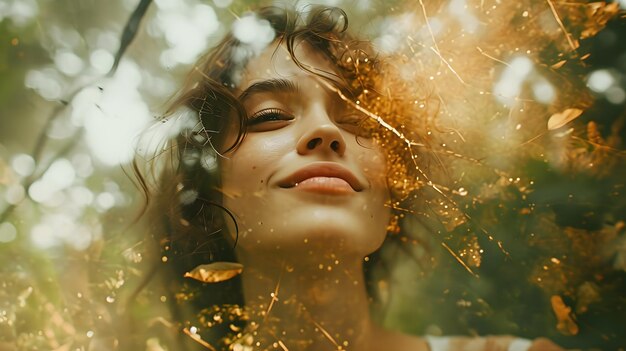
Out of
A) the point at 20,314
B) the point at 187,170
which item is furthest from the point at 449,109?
the point at 20,314

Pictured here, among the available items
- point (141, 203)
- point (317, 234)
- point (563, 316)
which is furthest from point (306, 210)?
point (563, 316)

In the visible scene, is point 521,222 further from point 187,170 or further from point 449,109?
point 187,170

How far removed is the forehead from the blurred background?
86mm

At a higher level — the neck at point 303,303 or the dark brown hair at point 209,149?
the dark brown hair at point 209,149

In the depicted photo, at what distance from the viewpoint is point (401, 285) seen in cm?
71

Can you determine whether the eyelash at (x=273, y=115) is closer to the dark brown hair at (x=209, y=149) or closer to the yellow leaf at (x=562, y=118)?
the dark brown hair at (x=209, y=149)

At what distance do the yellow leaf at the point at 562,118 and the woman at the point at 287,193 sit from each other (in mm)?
219

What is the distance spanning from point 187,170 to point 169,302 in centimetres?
18

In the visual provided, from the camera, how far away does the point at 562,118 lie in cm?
70

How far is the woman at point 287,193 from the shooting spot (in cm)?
63

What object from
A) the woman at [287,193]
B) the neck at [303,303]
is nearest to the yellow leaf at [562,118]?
the woman at [287,193]

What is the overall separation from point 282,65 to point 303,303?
12.4 inches

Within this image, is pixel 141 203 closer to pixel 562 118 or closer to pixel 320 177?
pixel 320 177

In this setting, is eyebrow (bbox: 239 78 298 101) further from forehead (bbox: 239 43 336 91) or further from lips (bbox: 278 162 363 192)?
lips (bbox: 278 162 363 192)
